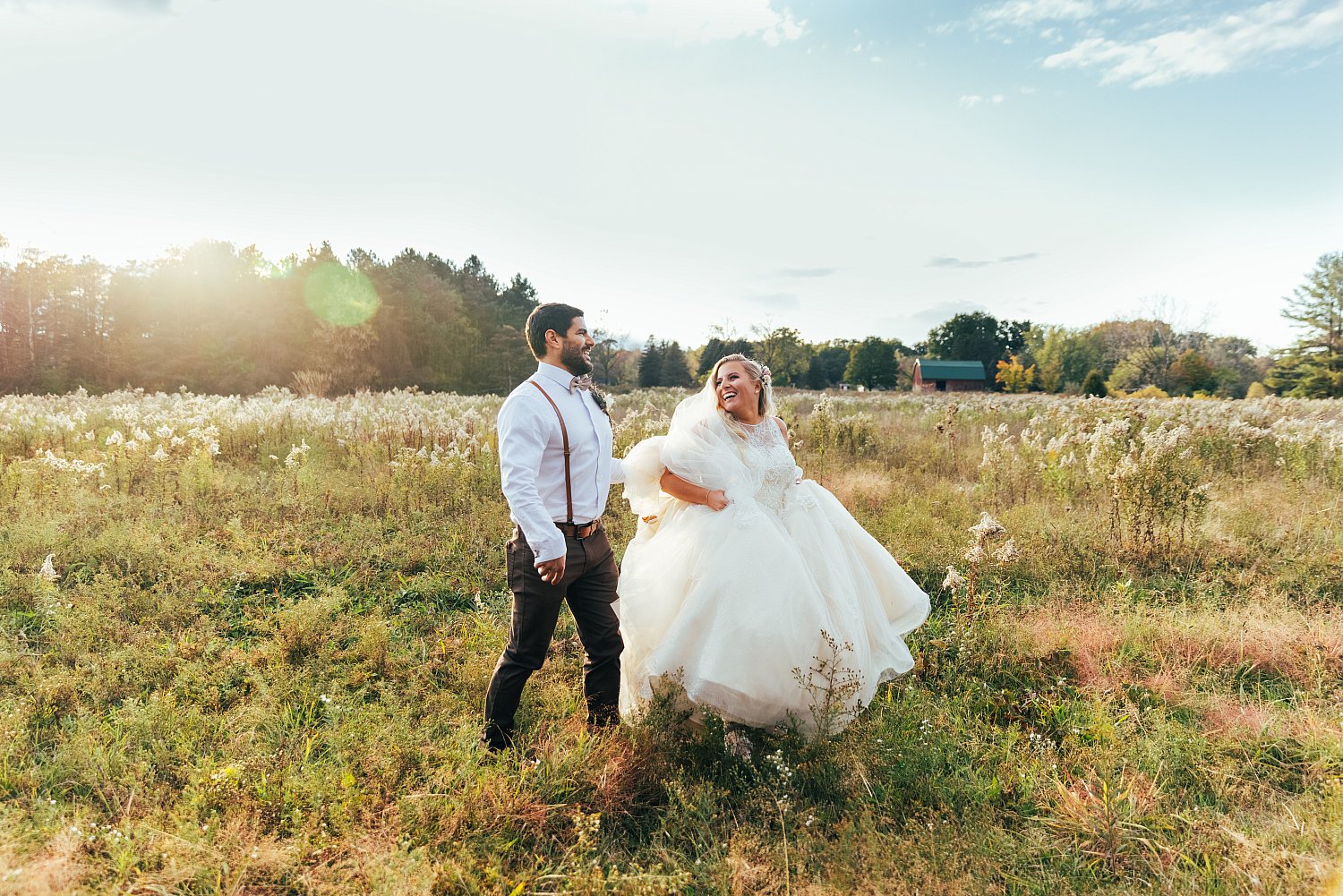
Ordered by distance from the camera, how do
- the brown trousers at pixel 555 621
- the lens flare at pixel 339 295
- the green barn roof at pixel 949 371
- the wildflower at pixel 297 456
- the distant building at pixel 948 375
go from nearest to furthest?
the brown trousers at pixel 555 621 < the wildflower at pixel 297 456 < the lens flare at pixel 339 295 < the distant building at pixel 948 375 < the green barn roof at pixel 949 371

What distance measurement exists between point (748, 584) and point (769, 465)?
88 cm

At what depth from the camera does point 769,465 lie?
392 cm

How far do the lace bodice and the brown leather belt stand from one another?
1.11 m

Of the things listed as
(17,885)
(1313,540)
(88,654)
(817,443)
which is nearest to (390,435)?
(88,654)

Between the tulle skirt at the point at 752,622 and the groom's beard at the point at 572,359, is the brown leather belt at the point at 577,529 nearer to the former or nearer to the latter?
the tulle skirt at the point at 752,622

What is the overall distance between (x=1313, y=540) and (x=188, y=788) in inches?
386

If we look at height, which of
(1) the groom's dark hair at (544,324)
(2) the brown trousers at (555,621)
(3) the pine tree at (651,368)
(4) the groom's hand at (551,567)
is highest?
(3) the pine tree at (651,368)

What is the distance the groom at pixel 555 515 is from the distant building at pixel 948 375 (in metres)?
75.6

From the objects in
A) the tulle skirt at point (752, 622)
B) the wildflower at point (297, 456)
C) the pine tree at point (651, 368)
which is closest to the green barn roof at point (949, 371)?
the pine tree at point (651, 368)

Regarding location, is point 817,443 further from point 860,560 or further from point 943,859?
point 943,859

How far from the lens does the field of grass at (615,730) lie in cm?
268

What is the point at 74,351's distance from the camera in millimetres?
31922

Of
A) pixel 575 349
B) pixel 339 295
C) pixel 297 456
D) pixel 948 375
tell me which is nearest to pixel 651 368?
pixel 339 295

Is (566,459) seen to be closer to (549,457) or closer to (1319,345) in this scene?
(549,457)
